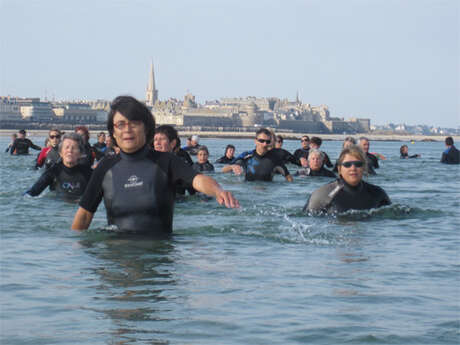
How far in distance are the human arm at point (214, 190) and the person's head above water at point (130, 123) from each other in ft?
2.29

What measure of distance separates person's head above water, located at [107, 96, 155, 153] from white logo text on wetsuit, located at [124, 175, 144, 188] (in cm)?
24

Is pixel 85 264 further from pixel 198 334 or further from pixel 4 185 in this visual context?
pixel 4 185

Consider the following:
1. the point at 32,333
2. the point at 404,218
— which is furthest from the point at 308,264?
the point at 404,218

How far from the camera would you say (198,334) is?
5.13 meters

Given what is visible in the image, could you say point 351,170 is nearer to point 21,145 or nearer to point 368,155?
point 368,155

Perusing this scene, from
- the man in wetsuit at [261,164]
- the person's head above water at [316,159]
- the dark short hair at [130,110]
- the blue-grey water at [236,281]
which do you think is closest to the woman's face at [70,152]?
the blue-grey water at [236,281]

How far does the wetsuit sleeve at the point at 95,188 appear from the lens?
7.45 metres

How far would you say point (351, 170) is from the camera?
10.4 metres

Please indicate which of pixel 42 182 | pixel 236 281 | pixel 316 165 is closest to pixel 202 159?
pixel 316 165

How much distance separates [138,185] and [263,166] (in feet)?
34.6

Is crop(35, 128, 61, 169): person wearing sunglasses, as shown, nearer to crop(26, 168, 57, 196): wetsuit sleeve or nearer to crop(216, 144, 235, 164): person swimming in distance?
crop(26, 168, 57, 196): wetsuit sleeve

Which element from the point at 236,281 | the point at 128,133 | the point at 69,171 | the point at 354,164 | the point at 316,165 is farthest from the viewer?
the point at 316,165

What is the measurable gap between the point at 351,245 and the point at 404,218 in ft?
10.3

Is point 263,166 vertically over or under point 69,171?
under
